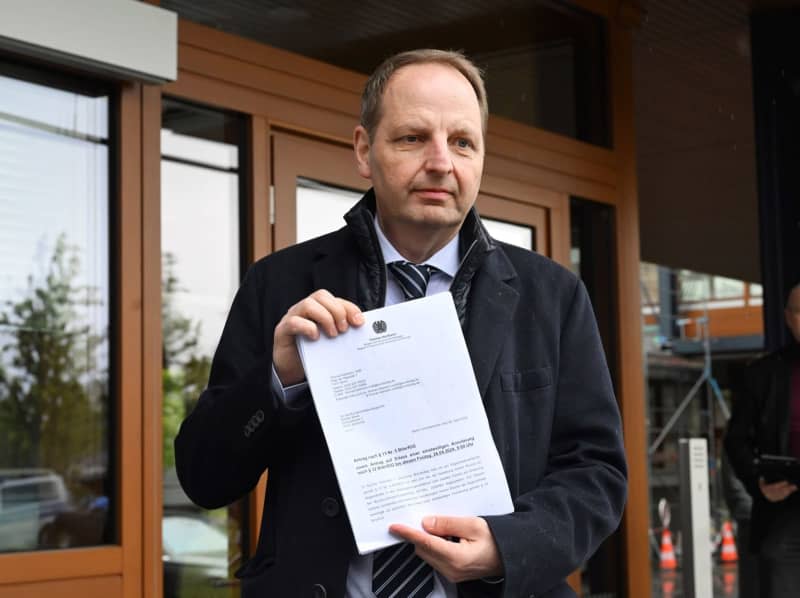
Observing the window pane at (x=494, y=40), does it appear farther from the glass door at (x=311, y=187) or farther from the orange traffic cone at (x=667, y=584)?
the orange traffic cone at (x=667, y=584)

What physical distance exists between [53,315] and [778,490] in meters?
3.36

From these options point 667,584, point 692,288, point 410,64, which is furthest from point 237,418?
point 692,288

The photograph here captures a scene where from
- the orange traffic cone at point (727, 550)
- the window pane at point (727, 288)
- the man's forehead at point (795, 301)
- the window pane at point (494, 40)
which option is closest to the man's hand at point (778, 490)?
the man's forehead at point (795, 301)

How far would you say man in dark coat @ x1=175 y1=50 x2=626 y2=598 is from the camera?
175 cm

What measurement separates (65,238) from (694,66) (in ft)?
18.7

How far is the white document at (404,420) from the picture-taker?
1.71m

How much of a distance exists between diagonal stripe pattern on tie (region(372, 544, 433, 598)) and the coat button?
3.7 inches

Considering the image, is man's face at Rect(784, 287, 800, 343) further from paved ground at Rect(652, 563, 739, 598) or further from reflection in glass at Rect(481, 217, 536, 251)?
paved ground at Rect(652, 563, 739, 598)

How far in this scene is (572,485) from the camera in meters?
1.82

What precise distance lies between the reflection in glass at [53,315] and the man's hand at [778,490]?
306cm

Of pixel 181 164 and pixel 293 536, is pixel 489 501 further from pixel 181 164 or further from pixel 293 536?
pixel 181 164

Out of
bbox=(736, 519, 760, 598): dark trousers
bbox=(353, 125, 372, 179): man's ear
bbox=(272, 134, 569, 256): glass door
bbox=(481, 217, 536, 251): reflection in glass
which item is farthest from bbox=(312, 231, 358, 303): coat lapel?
bbox=(736, 519, 760, 598): dark trousers

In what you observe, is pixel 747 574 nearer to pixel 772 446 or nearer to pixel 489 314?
pixel 772 446

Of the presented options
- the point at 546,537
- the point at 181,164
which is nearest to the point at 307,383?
the point at 546,537
